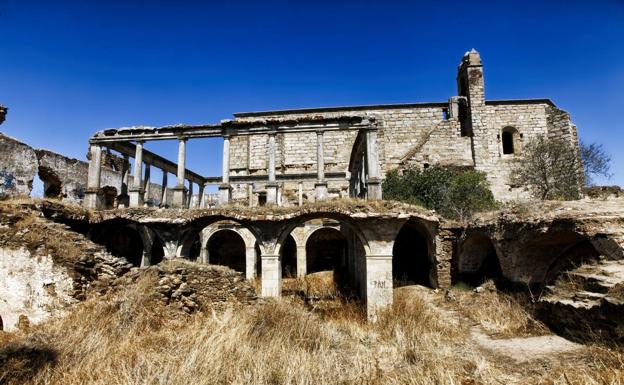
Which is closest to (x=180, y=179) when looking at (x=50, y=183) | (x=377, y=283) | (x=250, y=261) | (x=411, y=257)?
(x=250, y=261)

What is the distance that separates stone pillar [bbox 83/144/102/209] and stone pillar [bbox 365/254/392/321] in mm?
11028

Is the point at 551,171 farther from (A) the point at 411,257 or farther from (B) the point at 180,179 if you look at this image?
(B) the point at 180,179

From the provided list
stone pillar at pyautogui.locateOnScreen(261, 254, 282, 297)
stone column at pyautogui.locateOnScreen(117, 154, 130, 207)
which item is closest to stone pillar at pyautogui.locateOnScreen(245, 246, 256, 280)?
stone column at pyautogui.locateOnScreen(117, 154, 130, 207)

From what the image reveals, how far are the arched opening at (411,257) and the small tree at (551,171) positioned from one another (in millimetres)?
7565

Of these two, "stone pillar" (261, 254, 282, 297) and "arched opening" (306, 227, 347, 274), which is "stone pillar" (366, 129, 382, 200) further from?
"arched opening" (306, 227, 347, 274)

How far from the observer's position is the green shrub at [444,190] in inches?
707

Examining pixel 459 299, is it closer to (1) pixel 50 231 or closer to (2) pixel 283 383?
(2) pixel 283 383

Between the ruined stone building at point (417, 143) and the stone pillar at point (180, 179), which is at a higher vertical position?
the ruined stone building at point (417, 143)

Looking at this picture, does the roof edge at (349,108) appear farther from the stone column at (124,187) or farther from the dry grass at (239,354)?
the dry grass at (239,354)

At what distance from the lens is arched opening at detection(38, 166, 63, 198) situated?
17620 mm

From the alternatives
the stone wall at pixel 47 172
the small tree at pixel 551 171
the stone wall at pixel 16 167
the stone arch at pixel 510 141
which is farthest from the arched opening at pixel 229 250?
the stone arch at pixel 510 141

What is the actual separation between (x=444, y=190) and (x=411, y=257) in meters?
4.22

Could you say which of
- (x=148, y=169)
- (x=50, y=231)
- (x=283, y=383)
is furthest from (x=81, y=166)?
(x=283, y=383)

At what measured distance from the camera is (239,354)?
4.86m
